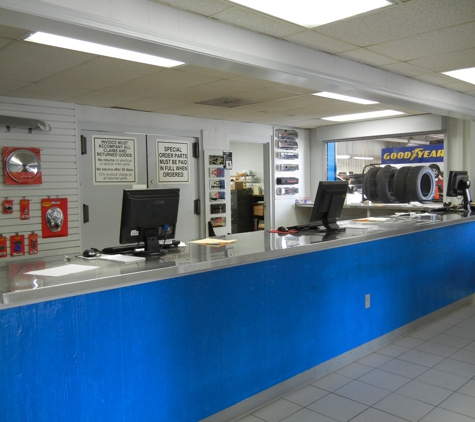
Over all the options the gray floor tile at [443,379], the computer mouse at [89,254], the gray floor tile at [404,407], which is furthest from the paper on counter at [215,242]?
the gray floor tile at [443,379]

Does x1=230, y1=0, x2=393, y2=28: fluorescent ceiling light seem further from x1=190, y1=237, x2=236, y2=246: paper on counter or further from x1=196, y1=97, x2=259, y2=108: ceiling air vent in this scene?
x1=196, y1=97, x2=259, y2=108: ceiling air vent

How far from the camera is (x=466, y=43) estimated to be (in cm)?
426

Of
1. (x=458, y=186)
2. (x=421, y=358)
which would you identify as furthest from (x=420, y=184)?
(x=421, y=358)

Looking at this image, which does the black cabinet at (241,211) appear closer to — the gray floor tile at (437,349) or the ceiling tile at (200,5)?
the gray floor tile at (437,349)

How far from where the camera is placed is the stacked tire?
25.9 feet

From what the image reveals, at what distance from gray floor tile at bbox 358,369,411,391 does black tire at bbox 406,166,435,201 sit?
4.67 meters

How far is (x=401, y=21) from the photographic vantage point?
367 cm

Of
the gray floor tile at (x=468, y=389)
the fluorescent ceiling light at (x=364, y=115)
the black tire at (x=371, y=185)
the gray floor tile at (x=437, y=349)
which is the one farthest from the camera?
the black tire at (x=371, y=185)

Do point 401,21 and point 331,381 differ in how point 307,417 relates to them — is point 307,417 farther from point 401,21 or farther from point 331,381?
point 401,21

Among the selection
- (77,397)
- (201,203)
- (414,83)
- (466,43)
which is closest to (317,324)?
(77,397)

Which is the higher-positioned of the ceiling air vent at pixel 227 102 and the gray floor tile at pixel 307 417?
the ceiling air vent at pixel 227 102

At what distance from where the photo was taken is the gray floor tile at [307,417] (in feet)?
10.3

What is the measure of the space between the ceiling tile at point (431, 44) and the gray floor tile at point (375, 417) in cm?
306

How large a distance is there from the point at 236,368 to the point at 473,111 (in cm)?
576
